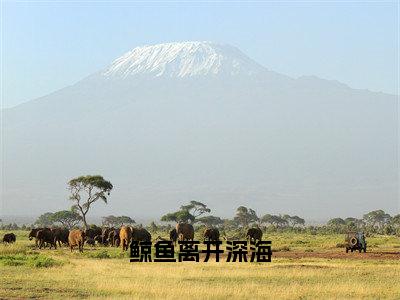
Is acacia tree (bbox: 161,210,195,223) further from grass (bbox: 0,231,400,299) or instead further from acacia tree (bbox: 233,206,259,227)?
grass (bbox: 0,231,400,299)

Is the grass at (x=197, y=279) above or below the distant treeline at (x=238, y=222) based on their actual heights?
below

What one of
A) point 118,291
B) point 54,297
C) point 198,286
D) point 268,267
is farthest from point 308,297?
point 268,267

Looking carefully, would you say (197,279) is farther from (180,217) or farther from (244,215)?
(244,215)

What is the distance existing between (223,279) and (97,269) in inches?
240

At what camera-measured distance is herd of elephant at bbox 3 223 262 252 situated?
51.6 m

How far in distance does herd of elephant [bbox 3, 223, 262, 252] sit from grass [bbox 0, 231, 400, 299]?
41.4 feet

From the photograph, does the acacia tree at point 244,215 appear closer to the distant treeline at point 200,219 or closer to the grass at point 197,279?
the distant treeline at point 200,219

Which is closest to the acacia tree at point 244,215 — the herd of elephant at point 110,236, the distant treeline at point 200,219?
the distant treeline at point 200,219

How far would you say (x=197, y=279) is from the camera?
98.2 ft

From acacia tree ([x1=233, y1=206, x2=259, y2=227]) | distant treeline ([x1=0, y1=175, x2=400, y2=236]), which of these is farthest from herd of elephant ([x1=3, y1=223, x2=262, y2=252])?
acacia tree ([x1=233, y1=206, x2=259, y2=227])

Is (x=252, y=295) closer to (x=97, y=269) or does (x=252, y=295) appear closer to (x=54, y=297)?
(x=54, y=297)

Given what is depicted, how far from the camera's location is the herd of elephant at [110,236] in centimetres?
5156

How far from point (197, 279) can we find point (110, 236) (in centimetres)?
3252

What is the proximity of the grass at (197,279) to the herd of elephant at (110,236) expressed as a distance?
41.4 ft
